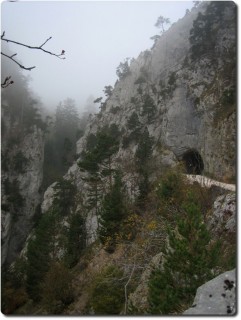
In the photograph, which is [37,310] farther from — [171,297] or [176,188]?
[176,188]

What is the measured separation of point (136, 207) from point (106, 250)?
3.16 m

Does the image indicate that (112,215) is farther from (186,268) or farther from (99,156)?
(186,268)

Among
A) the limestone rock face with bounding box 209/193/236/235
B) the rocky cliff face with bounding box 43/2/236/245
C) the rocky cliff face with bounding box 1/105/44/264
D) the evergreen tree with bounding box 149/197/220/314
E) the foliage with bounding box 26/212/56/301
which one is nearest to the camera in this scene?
the evergreen tree with bounding box 149/197/220/314

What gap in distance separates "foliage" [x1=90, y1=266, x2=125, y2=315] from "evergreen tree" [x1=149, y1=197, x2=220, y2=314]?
1658 mm

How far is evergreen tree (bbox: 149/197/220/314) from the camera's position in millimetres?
4889

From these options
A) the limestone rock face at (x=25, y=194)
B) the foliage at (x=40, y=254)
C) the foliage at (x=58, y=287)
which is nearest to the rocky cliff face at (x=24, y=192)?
the limestone rock face at (x=25, y=194)

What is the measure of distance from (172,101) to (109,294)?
22.5 meters

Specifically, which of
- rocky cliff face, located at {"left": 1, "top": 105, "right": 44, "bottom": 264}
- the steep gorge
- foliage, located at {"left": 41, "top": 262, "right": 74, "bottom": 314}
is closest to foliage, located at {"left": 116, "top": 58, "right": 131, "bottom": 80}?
the steep gorge

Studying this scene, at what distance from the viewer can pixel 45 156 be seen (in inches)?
1423

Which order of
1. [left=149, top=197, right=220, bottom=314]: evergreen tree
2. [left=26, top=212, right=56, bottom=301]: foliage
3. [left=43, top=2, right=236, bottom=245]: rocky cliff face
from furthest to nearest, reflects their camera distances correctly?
[left=43, top=2, right=236, bottom=245]: rocky cliff face, [left=26, top=212, right=56, bottom=301]: foliage, [left=149, top=197, right=220, bottom=314]: evergreen tree

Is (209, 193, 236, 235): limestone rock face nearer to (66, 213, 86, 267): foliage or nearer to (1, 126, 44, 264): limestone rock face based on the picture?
(66, 213, 86, 267): foliage

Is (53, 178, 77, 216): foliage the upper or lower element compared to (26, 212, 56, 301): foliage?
upper

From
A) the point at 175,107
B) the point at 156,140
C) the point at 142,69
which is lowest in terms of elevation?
the point at 156,140

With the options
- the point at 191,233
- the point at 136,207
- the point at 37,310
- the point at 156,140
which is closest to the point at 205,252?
the point at 191,233
